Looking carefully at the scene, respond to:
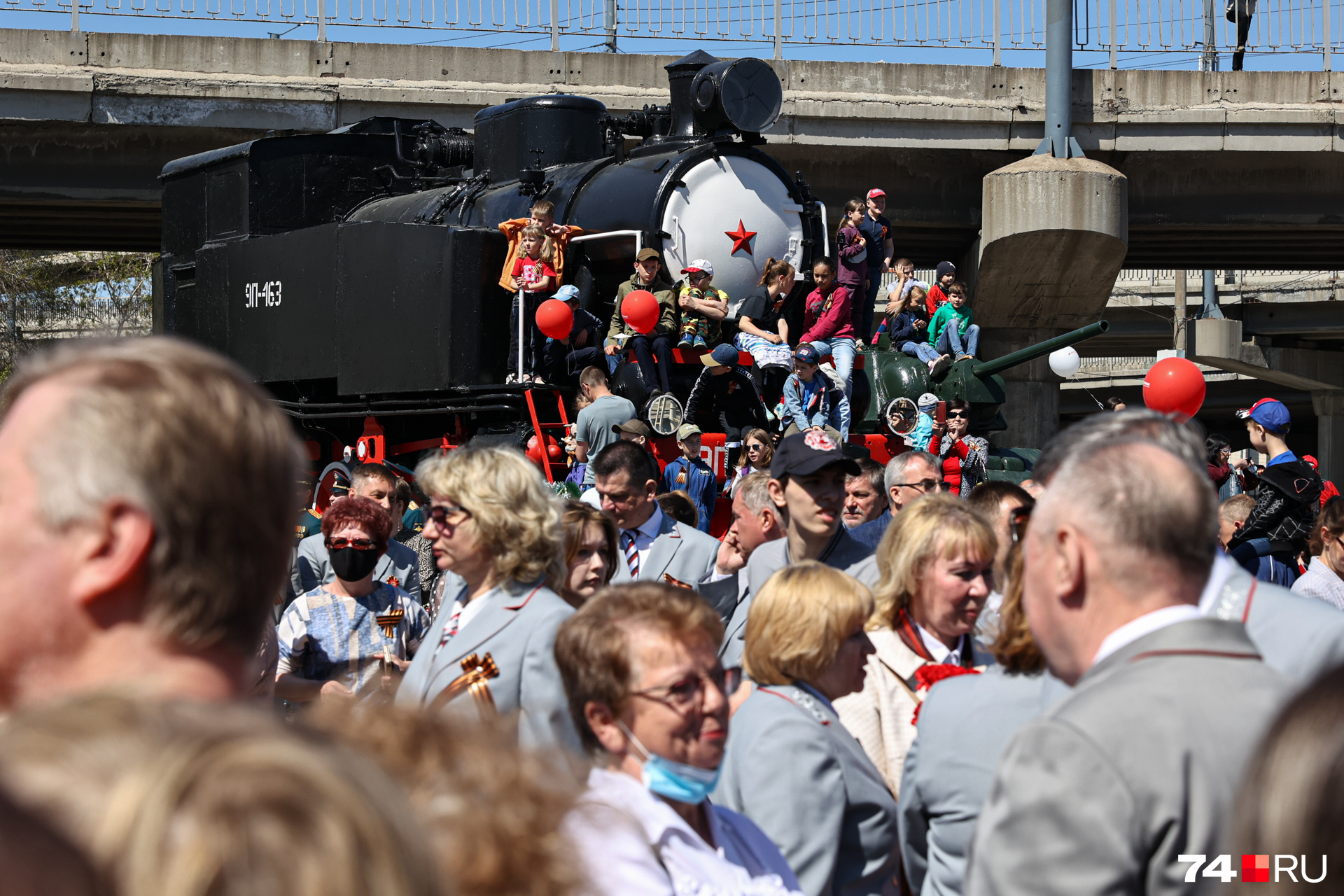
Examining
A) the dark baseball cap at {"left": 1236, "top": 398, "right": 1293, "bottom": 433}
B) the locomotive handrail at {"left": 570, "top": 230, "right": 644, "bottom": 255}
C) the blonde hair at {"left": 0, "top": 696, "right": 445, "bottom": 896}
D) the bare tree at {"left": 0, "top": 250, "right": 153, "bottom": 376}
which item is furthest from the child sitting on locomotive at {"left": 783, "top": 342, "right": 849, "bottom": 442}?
the bare tree at {"left": 0, "top": 250, "right": 153, "bottom": 376}

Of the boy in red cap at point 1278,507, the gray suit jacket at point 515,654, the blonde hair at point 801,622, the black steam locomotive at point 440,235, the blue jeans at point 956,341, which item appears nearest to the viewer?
the blonde hair at point 801,622

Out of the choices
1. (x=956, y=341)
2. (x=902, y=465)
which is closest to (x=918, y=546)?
(x=902, y=465)

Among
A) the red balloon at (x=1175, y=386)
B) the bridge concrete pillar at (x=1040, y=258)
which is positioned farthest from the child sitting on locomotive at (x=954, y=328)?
the bridge concrete pillar at (x=1040, y=258)

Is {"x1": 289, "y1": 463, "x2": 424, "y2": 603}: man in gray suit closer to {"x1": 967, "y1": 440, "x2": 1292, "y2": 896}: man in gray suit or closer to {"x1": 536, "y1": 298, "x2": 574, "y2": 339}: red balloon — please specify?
{"x1": 536, "y1": 298, "x2": 574, "y2": 339}: red balloon

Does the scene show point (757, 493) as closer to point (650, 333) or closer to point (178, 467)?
point (650, 333)

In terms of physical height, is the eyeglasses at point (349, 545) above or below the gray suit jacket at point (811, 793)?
above

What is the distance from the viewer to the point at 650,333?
9.66 m

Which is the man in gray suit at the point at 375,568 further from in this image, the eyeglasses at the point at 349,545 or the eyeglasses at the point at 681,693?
the eyeglasses at the point at 681,693

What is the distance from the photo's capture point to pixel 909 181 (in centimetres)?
1950

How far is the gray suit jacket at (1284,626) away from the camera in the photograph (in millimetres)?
2645

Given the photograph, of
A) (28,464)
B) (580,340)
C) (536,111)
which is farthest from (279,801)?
(536,111)

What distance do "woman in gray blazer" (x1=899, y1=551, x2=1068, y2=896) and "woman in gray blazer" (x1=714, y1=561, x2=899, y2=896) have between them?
0.11 meters

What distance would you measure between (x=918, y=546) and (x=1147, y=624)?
170 centimetres

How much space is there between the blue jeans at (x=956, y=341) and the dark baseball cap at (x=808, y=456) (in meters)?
7.47
